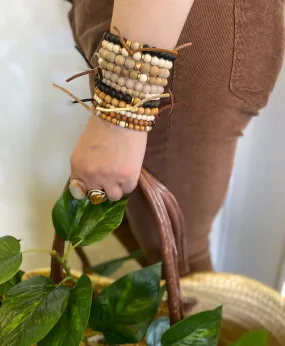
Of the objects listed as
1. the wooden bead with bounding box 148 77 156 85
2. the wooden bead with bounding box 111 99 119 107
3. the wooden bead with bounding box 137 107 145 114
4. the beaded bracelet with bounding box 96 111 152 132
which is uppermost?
the wooden bead with bounding box 148 77 156 85

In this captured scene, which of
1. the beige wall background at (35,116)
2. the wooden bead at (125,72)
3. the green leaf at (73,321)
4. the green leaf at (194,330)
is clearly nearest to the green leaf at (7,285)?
the green leaf at (73,321)

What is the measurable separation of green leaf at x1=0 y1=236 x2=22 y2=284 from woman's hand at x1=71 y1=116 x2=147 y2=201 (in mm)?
106

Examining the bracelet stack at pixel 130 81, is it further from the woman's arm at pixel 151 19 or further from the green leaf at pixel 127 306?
the green leaf at pixel 127 306

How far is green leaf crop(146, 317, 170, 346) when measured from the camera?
613 millimetres

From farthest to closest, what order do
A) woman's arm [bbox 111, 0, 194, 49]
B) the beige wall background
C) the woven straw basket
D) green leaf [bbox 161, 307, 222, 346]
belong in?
the beige wall background < the woven straw basket < green leaf [bbox 161, 307, 222, 346] < woman's arm [bbox 111, 0, 194, 49]

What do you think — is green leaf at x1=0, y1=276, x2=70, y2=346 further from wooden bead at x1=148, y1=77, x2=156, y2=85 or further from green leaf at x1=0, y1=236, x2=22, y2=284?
wooden bead at x1=148, y1=77, x2=156, y2=85

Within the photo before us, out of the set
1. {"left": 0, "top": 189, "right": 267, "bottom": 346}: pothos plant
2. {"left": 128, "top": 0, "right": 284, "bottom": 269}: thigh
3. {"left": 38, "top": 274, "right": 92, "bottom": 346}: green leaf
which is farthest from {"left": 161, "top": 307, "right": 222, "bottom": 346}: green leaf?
{"left": 128, "top": 0, "right": 284, "bottom": 269}: thigh

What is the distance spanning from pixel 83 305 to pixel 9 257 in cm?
10

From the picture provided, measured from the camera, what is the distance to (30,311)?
47 centimetres

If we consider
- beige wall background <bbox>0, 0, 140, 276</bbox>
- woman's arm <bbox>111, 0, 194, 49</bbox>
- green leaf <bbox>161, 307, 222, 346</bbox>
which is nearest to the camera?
woman's arm <bbox>111, 0, 194, 49</bbox>

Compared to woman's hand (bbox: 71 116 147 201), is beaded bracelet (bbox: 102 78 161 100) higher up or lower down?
higher up

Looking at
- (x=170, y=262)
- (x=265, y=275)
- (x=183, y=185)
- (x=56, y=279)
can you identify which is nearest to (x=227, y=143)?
(x=183, y=185)

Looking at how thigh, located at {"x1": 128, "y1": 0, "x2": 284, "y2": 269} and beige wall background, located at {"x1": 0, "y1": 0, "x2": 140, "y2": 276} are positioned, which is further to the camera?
beige wall background, located at {"x1": 0, "y1": 0, "x2": 140, "y2": 276}

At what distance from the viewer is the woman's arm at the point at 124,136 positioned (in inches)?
17.1
